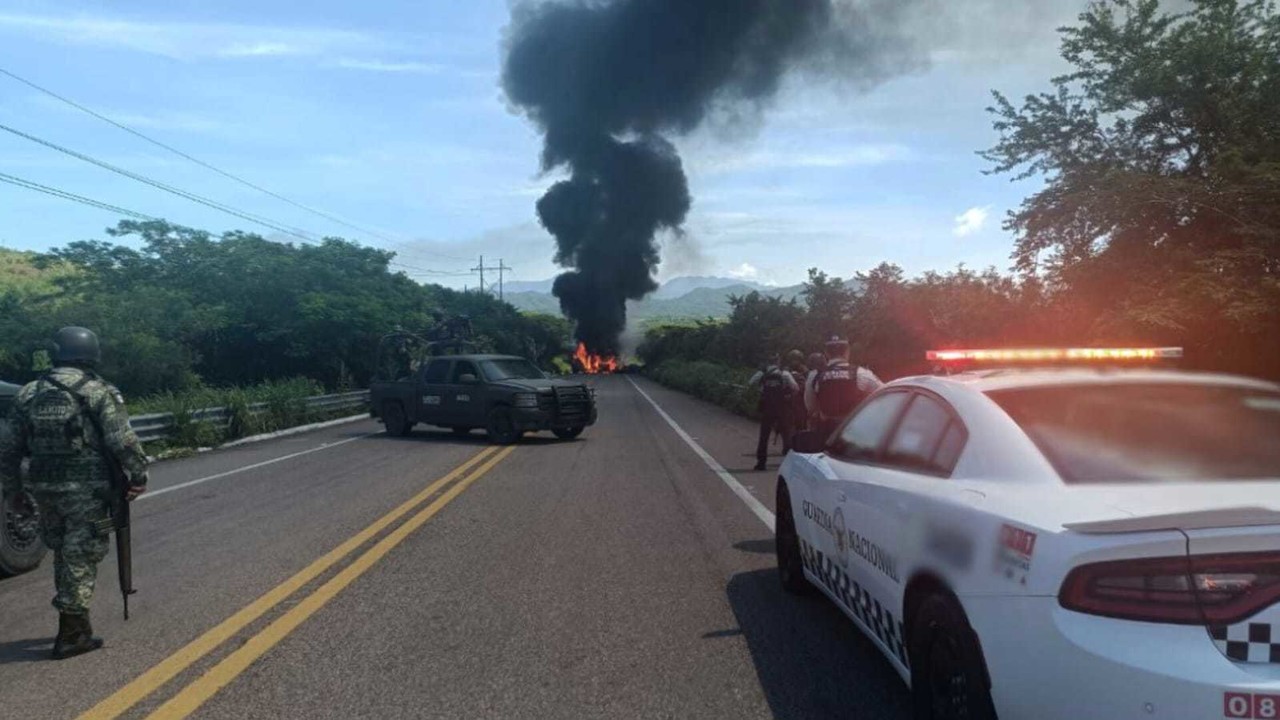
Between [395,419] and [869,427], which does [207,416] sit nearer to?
[395,419]

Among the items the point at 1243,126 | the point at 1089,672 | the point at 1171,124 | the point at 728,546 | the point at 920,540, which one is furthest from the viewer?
the point at 1171,124

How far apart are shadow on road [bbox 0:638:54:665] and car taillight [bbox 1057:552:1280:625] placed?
17.3ft

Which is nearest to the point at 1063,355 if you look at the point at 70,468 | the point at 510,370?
the point at 70,468

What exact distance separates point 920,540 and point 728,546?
461cm

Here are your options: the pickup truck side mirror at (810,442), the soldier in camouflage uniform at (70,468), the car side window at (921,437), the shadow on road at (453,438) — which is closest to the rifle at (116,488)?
the soldier in camouflage uniform at (70,468)

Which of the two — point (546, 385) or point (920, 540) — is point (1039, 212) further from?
point (920, 540)

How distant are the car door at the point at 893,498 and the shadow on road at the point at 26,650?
4.34 metres

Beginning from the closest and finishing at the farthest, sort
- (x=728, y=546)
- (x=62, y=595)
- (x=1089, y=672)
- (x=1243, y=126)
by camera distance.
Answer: (x=1089, y=672)
(x=62, y=595)
(x=728, y=546)
(x=1243, y=126)

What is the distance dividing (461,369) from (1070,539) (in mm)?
18282

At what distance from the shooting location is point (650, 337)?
312 feet

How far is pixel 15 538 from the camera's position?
24.5 feet

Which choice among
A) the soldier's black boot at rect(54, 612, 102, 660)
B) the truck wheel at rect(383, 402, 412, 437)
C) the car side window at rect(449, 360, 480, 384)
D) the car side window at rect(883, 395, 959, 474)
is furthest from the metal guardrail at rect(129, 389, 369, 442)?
the car side window at rect(883, 395, 959, 474)

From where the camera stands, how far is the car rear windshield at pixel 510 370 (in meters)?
20.2

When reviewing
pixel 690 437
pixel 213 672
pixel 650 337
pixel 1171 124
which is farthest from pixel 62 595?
pixel 650 337
